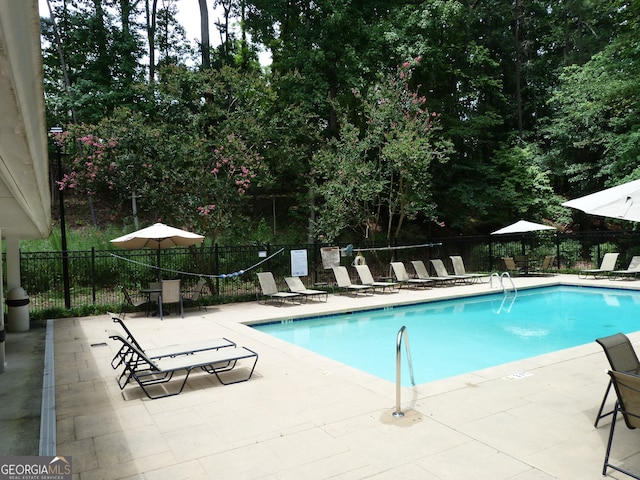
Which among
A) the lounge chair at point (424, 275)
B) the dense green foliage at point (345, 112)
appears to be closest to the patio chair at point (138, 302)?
the dense green foliage at point (345, 112)

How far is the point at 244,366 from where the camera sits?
6.64 meters

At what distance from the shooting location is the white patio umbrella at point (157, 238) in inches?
424

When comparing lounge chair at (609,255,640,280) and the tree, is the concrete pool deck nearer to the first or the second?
the tree

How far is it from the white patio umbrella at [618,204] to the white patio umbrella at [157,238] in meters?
8.48

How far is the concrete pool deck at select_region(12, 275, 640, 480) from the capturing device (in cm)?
357

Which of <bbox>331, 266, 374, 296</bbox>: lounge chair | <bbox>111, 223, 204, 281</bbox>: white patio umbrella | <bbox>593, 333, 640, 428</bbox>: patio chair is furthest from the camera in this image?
<bbox>331, 266, 374, 296</bbox>: lounge chair

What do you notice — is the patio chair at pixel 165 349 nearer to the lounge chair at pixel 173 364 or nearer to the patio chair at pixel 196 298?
the lounge chair at pixel 173 364

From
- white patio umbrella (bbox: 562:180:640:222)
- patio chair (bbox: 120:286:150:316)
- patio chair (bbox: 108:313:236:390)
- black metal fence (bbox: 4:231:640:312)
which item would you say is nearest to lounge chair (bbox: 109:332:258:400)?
patio chair (bbox: 108:313:236:390)

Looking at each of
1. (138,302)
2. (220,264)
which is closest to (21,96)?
(138,302)

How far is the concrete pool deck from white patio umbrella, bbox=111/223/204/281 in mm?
4181

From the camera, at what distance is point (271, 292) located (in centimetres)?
1309

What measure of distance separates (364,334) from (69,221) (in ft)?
55.7

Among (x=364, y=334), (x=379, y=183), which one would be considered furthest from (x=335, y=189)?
(x=364, y=334)

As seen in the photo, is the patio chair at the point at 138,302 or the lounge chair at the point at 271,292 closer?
the patio chair at the point at 138,302
